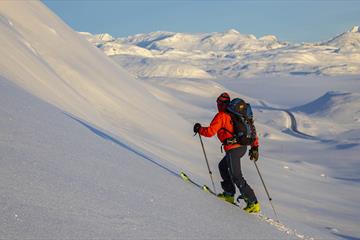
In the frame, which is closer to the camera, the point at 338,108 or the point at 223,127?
the point at 223,127

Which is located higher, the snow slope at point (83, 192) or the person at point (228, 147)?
the person at point (228, 147)

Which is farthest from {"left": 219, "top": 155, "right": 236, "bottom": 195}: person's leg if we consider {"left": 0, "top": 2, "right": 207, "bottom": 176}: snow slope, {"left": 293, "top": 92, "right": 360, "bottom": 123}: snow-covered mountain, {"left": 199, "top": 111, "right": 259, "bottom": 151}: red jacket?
{"left": 293, "top": 92, "right": 360, "bottom": 123}: snow-covered mountain

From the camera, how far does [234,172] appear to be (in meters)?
6.54

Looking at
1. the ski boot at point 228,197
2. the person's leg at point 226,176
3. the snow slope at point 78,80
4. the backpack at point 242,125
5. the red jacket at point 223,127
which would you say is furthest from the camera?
the snow slope at point 78,80

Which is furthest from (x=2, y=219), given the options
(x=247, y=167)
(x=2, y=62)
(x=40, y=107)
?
(x=247, y=167)

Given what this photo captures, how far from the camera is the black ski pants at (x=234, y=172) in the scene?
6.49 m

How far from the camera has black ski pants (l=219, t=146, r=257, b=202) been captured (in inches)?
255

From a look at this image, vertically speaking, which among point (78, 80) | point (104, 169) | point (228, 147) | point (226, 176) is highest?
point (78, 80)

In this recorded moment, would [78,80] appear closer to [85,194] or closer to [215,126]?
[215,126]

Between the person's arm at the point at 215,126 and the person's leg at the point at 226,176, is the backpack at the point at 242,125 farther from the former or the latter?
the person's leg at the point at 226,176

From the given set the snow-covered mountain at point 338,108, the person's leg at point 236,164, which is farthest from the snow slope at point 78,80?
the snow-covered mountain at point 338,108

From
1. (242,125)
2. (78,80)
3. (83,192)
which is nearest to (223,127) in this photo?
(242,125)

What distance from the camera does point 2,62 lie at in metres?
11.3

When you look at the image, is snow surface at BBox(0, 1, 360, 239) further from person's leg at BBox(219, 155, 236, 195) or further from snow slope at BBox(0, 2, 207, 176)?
person's leg at BBox(219, 155, 236, 195)
